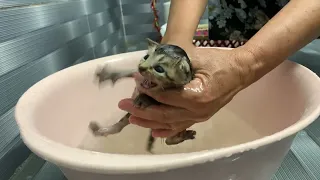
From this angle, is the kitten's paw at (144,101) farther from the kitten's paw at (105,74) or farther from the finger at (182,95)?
the kitten's paw at (105,74)

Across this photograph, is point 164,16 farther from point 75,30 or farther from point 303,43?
point 303,43

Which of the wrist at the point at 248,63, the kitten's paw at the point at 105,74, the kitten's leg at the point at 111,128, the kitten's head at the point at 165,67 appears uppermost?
the kitten's head at the point at 165,67

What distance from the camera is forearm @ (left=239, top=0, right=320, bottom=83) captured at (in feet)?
1.58

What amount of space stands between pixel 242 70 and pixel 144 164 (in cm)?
22

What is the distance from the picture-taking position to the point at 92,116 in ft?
2.20

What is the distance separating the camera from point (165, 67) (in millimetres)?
398

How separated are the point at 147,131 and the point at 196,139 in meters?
0.10

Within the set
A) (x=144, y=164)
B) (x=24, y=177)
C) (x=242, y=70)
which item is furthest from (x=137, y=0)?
(x=144, y=164)

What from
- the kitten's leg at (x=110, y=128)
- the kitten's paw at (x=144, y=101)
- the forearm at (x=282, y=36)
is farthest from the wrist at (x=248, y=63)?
the kitten's leg at (x=110, y=128)

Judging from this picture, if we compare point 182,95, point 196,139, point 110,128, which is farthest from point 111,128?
point 182,95

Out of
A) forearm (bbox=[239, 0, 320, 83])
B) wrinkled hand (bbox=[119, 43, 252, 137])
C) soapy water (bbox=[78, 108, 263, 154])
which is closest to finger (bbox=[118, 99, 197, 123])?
wrinkled hand (bbox=[119, 43, 252, 137])

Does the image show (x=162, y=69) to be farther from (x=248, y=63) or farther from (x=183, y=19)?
(x=183, y=19)

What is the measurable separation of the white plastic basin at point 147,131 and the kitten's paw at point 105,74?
12mm

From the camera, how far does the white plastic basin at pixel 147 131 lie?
0.32m
